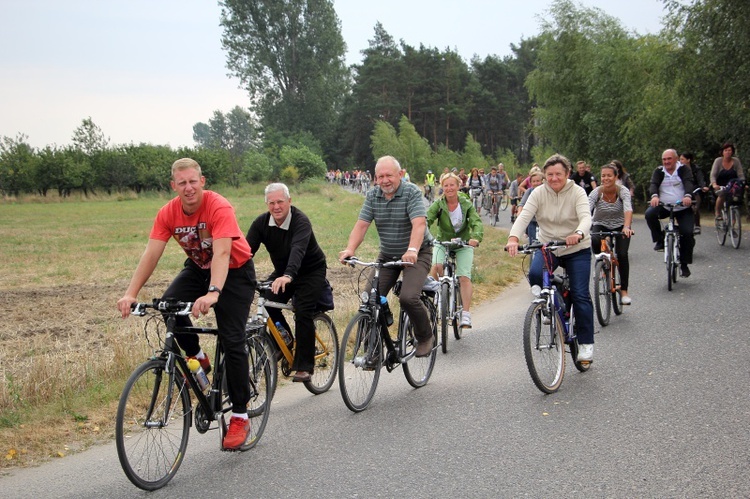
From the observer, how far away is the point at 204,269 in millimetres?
5551

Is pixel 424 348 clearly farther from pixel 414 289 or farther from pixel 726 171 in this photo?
pixel 726 171

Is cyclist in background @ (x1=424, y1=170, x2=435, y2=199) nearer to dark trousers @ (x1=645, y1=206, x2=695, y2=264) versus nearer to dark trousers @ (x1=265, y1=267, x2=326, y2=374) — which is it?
dark trousers @ (x1=645, y1=206, x2=695, y2=264)

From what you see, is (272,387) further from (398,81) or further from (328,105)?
(328,105)

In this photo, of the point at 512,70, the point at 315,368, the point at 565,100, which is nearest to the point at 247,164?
the point at 512,70

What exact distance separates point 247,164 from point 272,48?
A: 18139 mm

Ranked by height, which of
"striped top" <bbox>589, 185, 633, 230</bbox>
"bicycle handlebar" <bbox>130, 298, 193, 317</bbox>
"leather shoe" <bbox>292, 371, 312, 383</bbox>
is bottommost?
"leather shoe" <bbox>292, 371, 312, 383</bbox>

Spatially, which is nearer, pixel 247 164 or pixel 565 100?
pixel 565 100

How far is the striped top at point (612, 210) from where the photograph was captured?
10.2 m

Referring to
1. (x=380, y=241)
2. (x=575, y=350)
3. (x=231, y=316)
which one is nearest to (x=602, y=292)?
(x=575, y=350)

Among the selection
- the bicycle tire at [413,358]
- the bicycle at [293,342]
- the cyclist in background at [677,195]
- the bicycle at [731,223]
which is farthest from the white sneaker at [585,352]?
the bicycle at [731,223]

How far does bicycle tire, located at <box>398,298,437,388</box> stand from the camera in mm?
7094

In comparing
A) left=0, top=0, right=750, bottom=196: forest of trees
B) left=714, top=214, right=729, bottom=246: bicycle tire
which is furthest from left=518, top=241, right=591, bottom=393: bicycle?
left=0, top=0, right=750, bottom=196: forest of trees

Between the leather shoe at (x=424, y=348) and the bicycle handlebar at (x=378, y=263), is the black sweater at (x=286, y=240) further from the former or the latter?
the leather shoe at (x=424, y=348)

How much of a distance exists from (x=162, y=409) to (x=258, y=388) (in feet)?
3.53
